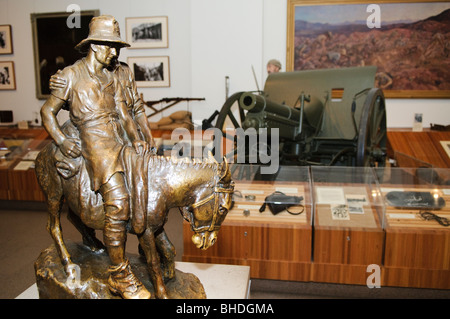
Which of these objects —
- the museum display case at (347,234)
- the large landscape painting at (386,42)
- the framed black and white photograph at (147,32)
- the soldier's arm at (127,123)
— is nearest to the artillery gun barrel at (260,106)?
the museum display case at (347,234)

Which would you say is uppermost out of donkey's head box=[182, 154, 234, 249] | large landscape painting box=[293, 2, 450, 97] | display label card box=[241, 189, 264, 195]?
large landscape painting box=[293, 2, 450, 97]

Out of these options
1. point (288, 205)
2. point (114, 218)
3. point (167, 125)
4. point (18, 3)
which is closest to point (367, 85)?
point (288, 205)

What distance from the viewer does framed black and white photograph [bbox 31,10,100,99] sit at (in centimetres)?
765

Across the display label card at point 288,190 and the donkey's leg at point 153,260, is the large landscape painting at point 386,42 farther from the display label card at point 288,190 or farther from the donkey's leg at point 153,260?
the donkey's leg at point 153,260

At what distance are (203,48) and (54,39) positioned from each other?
2.92 metres

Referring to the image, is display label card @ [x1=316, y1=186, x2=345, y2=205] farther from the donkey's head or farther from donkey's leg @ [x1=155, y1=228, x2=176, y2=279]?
the donkey's head

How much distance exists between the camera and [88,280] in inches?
92.7

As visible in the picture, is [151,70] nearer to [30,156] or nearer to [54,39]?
[54,39]

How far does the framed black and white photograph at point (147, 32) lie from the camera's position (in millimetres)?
7758

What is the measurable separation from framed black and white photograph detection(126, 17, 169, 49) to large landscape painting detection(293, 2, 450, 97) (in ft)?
8.21

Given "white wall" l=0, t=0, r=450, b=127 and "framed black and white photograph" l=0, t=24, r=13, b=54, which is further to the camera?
"framed black and white photograph" l=0, t=24, r=13, b=54

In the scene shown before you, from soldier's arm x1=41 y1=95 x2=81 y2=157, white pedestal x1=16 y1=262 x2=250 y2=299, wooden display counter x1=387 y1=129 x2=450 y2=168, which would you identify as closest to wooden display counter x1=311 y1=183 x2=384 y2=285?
white pedestal x1=16 y1=262 x2=250 y2=299

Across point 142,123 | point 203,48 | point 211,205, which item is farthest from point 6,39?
point 211,205

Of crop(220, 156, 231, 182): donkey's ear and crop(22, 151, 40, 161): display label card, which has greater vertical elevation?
crop(220, 156, 231, 182): donkey's ear
